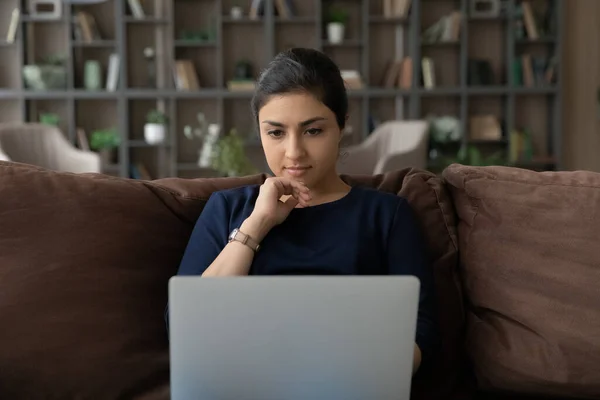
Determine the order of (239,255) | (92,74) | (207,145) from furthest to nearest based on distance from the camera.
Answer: (92,74)
(207,145)
(239,255)

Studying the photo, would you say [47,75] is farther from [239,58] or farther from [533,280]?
[533,280]

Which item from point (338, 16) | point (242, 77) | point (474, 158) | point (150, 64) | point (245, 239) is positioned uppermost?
point (338, 16)

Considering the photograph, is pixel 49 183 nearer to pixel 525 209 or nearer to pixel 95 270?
pixel 95 270

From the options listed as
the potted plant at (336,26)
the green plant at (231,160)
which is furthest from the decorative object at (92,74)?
the green plant at (231,160)

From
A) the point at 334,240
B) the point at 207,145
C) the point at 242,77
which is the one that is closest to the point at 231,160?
the point at 207,145

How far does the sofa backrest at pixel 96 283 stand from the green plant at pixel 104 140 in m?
4.49

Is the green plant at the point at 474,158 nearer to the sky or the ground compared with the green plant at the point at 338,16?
nearer to the ground

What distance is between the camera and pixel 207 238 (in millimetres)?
1473

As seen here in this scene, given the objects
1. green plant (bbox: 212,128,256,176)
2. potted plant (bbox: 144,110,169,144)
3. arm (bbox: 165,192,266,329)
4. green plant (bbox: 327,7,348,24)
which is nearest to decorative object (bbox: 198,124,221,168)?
potted plant (bbox: 144,110,169,144)

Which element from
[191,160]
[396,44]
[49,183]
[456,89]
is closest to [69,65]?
[191,160]

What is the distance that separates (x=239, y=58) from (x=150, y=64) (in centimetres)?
76

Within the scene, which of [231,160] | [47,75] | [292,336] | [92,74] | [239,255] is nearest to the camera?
[292,336]

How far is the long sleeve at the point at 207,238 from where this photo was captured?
1434 mm

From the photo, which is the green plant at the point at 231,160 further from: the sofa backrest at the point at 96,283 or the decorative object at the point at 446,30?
the decorative object at the point at 446,30
